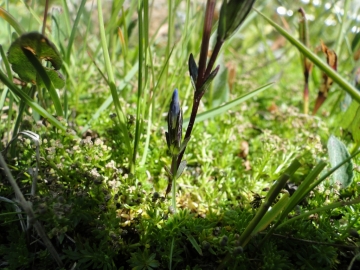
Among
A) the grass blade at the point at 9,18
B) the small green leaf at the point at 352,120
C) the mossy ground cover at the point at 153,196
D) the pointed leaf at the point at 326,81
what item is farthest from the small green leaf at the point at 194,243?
the pointed leaf at the point at 326,81

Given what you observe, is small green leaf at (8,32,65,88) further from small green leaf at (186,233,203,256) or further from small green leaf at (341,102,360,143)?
small green leaf at (341,102,360,143)

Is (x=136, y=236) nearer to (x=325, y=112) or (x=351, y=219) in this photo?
(x=351, y=219)

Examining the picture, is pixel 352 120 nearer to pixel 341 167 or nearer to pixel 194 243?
pixel 341 167

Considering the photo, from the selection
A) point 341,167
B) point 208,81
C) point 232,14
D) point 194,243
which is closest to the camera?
point 232,14

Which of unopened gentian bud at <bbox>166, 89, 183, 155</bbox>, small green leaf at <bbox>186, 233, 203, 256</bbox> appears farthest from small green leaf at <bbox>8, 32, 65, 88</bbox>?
small green leaf at <bbox>186, 233, 203, 256</bbox>

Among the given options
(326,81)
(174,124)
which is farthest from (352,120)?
(174,124)

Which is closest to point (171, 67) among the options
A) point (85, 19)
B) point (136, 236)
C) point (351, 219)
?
point (85, 19)

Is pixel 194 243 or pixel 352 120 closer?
pixel 194 243
